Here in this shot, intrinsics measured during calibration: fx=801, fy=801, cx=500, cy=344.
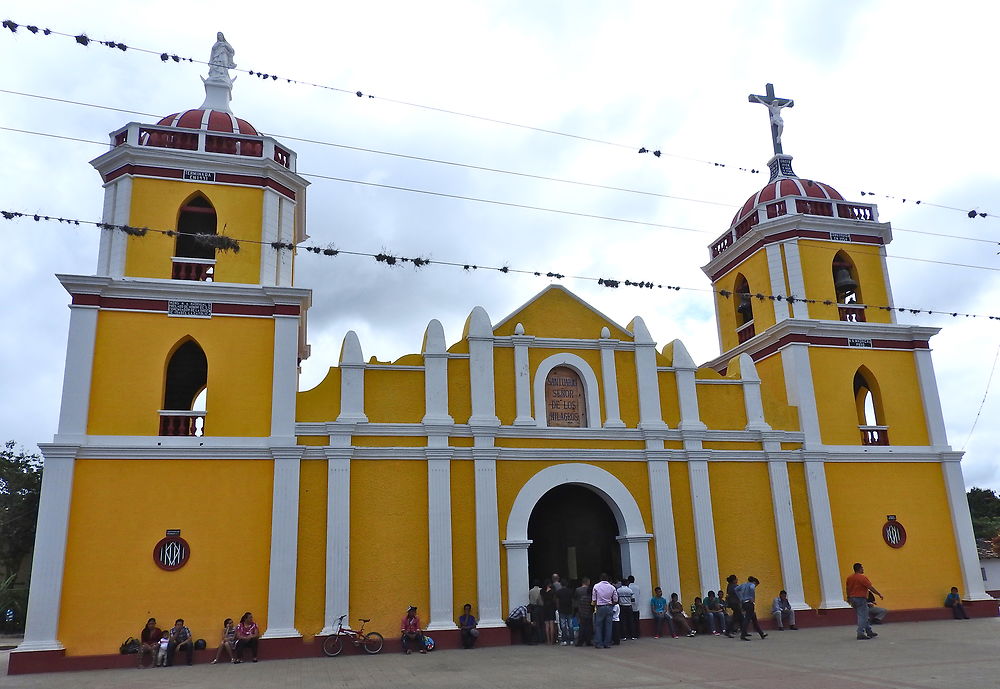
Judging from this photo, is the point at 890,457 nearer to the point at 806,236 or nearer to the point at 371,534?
the point at 806,236

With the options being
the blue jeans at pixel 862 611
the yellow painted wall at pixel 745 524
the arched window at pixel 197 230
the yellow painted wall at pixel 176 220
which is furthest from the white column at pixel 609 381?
the arched window at pixel 197 230

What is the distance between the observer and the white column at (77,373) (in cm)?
1512

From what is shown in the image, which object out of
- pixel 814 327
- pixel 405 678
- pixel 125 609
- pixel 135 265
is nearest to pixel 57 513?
pixel 125 609

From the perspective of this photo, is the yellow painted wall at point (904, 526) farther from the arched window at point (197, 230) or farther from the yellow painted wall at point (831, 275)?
the arched window at point (197, 230)

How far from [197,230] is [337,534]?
7400 mm

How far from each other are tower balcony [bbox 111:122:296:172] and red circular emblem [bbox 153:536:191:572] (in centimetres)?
833

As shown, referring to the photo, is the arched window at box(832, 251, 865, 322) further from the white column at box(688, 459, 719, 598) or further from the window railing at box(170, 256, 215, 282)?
the window railing at box(170, 256, 215, 282)

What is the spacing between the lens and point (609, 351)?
18.7 m

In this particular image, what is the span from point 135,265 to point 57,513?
5154mm

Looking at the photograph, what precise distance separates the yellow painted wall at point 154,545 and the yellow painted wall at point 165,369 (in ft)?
2.73

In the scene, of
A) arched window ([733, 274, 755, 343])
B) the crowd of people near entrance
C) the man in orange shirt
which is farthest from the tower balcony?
the man in orange shirt

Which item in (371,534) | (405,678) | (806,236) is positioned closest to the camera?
(405,678)

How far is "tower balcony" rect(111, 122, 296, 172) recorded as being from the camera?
17453mm

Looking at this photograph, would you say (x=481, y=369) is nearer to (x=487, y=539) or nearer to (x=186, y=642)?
(x=487, y=539)
